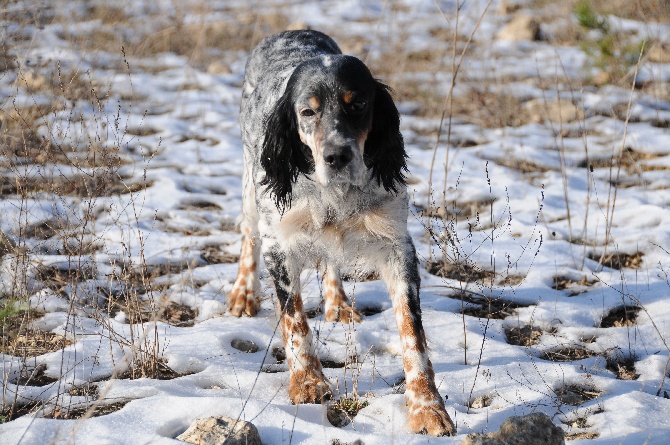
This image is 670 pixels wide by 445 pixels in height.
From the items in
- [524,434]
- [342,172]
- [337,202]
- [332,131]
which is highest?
[332,131]

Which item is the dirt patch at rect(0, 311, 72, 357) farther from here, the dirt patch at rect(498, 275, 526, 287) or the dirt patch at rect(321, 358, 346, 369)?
the dirt patch at rect(498, 275, 526, 287)

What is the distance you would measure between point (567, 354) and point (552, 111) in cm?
412

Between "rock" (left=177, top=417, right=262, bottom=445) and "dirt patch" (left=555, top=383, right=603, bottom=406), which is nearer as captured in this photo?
"rock" (left=177, top=417, right=262, bottom=445)

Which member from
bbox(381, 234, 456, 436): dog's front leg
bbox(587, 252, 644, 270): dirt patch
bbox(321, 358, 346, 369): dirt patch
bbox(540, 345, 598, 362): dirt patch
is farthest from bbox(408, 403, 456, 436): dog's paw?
bbox(587, 252, 644, 270): dirt patch

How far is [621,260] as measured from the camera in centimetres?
452

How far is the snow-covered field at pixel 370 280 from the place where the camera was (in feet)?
9.40

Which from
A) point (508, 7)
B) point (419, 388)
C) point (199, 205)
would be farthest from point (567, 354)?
point (508, 7)

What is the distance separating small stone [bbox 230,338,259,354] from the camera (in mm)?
3633

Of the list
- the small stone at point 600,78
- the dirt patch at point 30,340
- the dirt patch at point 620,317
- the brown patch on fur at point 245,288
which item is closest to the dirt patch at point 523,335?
the dirt patch at point 620,317

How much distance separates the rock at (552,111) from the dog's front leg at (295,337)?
4396mm

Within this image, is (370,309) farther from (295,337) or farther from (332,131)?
(332,131)

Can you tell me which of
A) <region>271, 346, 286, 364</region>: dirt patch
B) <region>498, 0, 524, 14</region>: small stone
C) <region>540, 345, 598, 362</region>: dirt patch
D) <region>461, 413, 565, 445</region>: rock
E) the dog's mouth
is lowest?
<region>271, 346, 286, 364</region>: dirt patch

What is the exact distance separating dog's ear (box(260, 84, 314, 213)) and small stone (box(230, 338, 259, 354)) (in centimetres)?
81

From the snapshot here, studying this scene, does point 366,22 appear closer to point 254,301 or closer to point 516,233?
point 516,233
